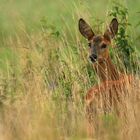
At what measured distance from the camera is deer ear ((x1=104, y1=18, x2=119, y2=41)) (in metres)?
10.3

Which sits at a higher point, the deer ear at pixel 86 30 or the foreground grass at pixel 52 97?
the deer ear at pixel 86 30

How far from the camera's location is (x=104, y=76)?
31.9 feet

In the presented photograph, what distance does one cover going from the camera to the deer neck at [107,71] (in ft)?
31.5

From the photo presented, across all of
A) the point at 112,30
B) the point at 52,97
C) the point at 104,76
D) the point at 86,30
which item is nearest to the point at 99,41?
the point at 86,30

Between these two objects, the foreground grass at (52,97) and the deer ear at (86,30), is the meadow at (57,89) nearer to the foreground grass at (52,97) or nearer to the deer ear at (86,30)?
the foreground grass at (52,97)

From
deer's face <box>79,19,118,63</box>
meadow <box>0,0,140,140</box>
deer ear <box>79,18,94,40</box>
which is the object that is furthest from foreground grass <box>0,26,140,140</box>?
deer ear <box>79,18,94,40</box>

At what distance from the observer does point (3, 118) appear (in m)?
8.03

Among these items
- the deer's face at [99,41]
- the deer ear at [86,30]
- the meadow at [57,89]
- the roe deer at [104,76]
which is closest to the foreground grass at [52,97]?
the meadow at [57,89]

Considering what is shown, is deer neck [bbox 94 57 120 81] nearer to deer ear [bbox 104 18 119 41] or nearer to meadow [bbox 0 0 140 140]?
meadow [bbox 0 0 140 140]

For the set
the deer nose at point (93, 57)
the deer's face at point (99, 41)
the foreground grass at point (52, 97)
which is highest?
the deer's face at point (99, 41)

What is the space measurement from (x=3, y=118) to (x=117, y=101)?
1.09 metres

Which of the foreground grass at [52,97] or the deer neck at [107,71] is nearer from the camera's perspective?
the foreground grass at [52,97]

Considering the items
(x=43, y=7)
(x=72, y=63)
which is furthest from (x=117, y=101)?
(x=43, y=7)

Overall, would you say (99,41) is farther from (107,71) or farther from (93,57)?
(107,71)
